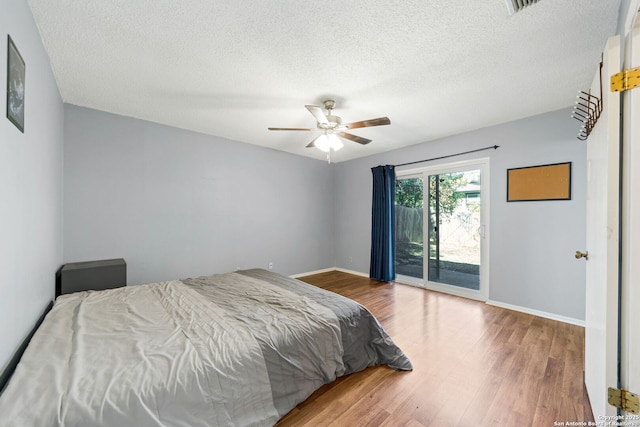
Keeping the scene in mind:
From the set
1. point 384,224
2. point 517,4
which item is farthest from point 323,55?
point 384,224

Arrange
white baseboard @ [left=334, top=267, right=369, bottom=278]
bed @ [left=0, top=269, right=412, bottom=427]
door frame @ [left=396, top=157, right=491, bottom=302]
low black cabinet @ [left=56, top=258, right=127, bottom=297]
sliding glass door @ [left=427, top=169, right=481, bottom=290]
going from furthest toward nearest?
1. white baseboard @ [left=334, top=267, right=369, bottom=278]
2. sliding glass door @ [left=427, top=169, right=481, bottom=290]
3. door frame @ [left=396, top=157, right=491, bottom=302]
4. low black cabinet @ [left=56, top=258, right=127, bottom=297]
5. bed @ [left=0, top=269, right=412, bottom=427]

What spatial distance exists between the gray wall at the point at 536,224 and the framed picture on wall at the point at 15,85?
4399 millimetres

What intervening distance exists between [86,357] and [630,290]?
2.53 m

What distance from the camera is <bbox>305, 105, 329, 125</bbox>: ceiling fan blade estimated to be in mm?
2152

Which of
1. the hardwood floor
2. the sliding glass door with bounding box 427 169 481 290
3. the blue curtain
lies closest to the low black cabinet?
the hardwood floor

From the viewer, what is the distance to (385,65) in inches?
80.0

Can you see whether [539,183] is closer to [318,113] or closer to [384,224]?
[384,224]

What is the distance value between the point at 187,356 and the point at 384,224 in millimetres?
3813

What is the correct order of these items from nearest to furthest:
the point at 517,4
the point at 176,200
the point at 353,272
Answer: the point at 517,4
the point at 176,200
the point at 353,272

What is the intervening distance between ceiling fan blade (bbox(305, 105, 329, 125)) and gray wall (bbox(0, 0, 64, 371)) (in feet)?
5.66

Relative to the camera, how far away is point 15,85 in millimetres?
1338

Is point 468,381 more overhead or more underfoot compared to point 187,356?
more underfoot

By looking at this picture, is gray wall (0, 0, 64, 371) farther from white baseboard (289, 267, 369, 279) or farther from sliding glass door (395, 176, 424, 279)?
sliding glass door (395, 176, 424, 279)

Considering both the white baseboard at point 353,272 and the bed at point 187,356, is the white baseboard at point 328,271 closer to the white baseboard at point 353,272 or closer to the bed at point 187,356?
the white baseboard at point 353,272
